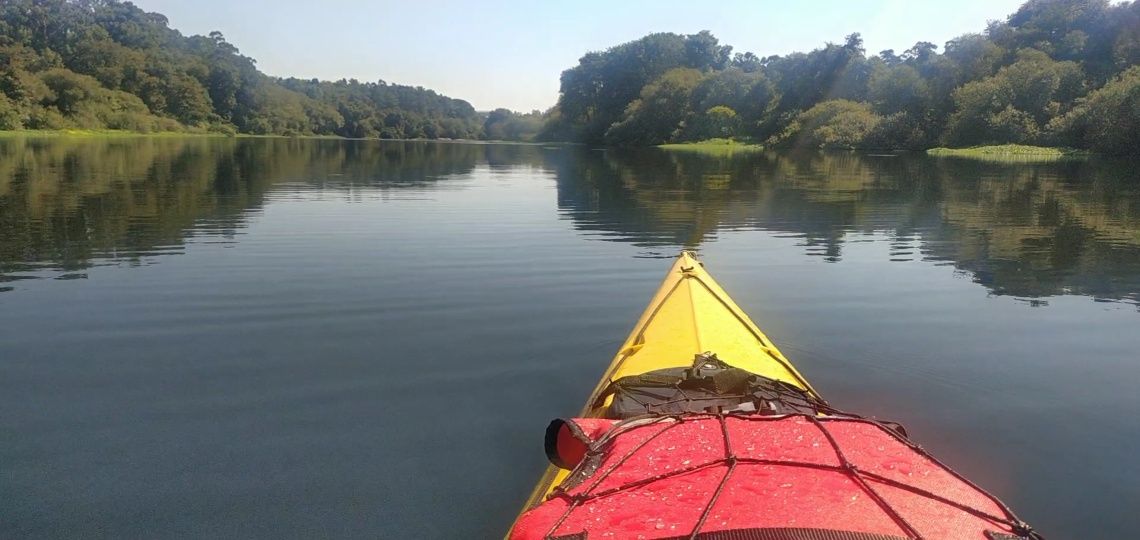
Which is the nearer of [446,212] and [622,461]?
[622,461]

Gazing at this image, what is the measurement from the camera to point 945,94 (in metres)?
67.6

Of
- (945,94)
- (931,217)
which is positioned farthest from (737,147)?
(931,217)

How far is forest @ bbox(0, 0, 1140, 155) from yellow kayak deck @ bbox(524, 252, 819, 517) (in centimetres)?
5388

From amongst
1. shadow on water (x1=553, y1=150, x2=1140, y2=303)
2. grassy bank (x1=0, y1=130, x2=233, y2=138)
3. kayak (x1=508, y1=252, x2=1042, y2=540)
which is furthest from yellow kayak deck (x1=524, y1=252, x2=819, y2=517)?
grassy bank (x1=0, y1=130, x2=233, y2=138)

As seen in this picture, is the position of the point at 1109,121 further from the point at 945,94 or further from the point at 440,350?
the point at 440,350

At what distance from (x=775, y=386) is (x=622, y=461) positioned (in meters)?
2.12

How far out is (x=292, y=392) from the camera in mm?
6566

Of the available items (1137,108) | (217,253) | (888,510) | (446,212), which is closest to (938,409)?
(888,510)

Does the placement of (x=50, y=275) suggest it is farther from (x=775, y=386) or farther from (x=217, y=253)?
(x=775, y=386)

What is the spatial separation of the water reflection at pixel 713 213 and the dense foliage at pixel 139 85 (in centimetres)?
4654

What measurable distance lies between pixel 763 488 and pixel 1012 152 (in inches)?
2560

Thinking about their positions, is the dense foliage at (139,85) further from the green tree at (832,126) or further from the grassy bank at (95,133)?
the green tree at (832,126)

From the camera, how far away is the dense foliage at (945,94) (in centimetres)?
5756

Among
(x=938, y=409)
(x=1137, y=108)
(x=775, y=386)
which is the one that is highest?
(x=1137, y=108)
